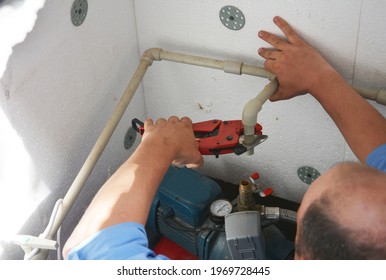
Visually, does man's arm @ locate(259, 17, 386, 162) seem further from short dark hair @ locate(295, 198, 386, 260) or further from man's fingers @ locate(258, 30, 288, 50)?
short dark hair @ locate(295, 198, 386, 260)

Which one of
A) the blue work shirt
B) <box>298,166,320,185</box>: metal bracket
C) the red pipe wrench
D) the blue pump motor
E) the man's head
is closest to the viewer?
the man's head

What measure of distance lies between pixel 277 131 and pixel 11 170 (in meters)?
0.70

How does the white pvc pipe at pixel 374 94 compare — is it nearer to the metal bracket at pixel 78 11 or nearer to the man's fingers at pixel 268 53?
the man's fingers at pixel 268 53

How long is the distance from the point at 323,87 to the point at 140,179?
0.45m

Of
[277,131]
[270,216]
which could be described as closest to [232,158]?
[277,131]

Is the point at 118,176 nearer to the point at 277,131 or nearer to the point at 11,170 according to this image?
the point at 11,170

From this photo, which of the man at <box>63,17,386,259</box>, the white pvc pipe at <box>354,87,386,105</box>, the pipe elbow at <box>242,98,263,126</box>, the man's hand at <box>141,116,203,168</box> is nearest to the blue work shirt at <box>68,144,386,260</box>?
the man at <box>63,17,386,259</box>

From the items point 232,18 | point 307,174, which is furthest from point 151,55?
point 307,174

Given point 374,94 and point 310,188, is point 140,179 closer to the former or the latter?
point 310,188

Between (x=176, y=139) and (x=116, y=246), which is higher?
(x=176, y=139)

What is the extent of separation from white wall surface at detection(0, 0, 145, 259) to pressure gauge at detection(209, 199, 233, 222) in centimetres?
34

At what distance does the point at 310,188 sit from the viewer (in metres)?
0.85

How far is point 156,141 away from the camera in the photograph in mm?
1078

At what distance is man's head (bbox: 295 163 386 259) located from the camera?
0.73 m
